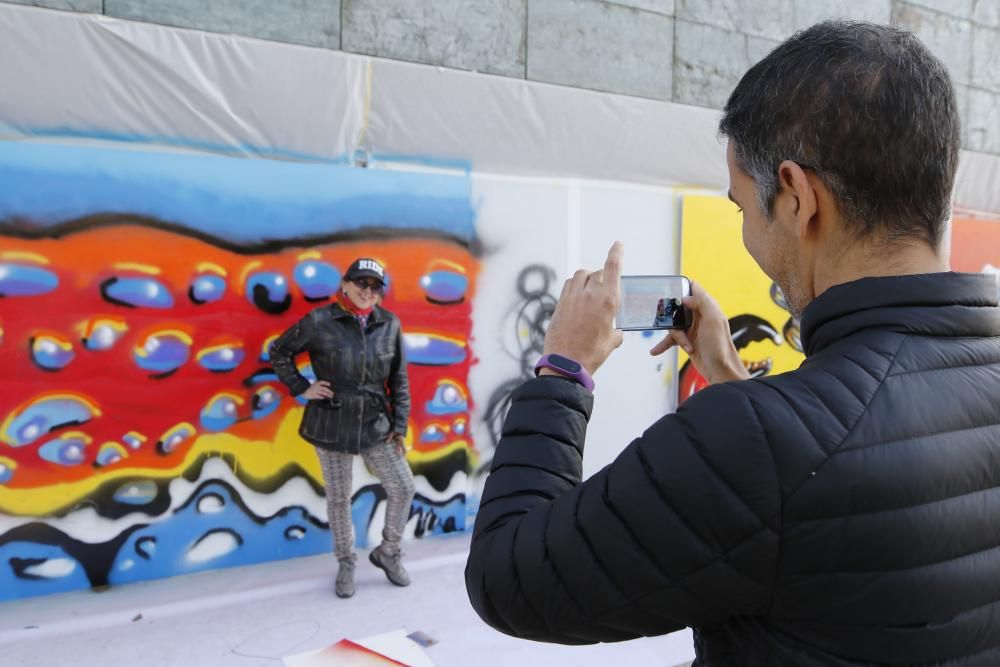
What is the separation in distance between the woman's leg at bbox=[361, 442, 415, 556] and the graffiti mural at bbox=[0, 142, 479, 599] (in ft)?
1.35

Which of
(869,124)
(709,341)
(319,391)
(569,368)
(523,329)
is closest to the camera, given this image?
(869,124)

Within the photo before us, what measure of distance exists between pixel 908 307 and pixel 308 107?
406 cm

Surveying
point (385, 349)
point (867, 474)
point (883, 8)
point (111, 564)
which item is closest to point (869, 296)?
point (867, 474)

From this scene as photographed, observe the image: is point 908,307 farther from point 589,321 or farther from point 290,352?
point 290,352

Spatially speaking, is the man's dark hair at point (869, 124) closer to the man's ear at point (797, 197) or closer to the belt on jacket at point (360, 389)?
the man's ear at point (797, 197)

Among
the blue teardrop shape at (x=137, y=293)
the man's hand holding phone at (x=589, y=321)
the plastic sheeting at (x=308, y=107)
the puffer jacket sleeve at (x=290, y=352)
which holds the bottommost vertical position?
the puffer jacket sleeve at (x=290, y=352)

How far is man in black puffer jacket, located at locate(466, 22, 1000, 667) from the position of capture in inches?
32.3

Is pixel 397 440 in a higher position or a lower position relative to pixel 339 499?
higher

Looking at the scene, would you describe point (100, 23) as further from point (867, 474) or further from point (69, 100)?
point (867, 474)

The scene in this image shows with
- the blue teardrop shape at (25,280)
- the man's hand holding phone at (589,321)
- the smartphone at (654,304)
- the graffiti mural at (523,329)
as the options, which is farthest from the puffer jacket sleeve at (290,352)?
the man's hand holding phone at (589,321)

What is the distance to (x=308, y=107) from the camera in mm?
4402

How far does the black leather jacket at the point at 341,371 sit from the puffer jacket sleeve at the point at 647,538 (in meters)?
3.32

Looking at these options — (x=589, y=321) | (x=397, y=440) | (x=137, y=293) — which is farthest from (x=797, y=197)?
(x=137, y=293)

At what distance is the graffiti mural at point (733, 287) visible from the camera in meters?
5.84
